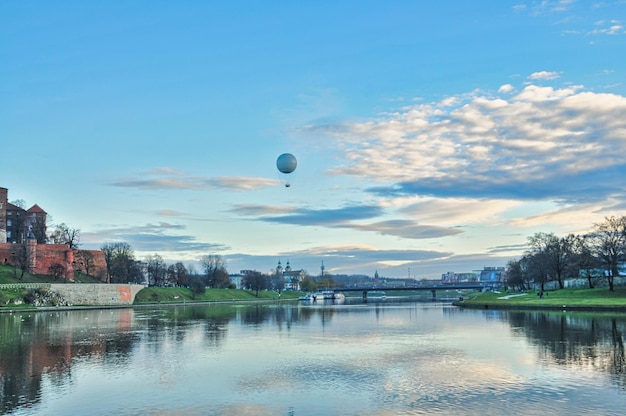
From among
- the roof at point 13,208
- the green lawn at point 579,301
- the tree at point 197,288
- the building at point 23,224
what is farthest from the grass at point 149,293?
the green lawn at point 579,301

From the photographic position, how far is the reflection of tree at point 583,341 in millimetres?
28531

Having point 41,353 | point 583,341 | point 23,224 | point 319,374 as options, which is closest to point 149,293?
point 23,224

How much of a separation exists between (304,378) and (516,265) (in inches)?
4837

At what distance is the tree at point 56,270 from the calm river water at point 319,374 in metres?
89.3

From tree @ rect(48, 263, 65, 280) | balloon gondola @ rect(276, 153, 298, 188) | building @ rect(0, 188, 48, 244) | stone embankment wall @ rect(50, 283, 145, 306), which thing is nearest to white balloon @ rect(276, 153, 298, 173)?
balloon gondola @ rect(276, 153, 298, 188)

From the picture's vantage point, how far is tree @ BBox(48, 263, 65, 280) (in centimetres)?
12769

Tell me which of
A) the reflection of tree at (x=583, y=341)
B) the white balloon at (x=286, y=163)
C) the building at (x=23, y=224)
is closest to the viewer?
the reflection of tree at (x=583, y=341)

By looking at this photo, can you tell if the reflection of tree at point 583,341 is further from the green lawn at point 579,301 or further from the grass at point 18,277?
the grass at point 18,277

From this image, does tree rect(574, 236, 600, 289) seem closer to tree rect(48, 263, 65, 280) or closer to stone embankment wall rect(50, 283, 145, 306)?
stone embankment wall rect(50, 283, 145, 306)

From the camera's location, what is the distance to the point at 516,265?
454 feet

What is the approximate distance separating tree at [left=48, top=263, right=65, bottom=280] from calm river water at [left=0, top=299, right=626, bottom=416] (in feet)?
293

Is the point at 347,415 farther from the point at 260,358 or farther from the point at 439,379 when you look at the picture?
the point at 260,358

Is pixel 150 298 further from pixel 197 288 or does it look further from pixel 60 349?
pixel 60 349

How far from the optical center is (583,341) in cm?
3756
